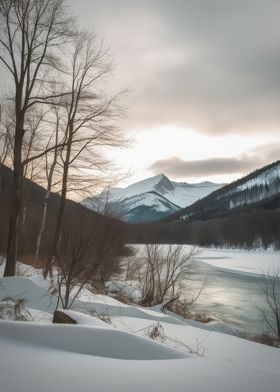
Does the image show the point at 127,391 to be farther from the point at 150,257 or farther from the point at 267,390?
the point at 150,257

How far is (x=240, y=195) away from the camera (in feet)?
523

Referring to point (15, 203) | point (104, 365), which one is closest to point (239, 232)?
point (15, 203)

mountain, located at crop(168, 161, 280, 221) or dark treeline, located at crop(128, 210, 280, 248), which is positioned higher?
mountain, located at crop(168, 161, 280, 221)

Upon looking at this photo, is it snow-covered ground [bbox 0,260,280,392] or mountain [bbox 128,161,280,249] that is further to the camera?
mountain [bbox 128,161,280,249]

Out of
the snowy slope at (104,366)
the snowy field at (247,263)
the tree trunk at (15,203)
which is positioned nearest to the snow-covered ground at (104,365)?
the snowy slope at (104,366)

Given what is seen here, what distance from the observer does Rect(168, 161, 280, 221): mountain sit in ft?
496

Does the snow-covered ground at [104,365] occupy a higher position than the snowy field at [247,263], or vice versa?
the snow-covered ground at [104,365]

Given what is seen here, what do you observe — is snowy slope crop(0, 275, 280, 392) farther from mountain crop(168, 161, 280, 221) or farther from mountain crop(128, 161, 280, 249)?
mountain crop(168, 161, 280, 221)

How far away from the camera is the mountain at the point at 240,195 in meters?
151

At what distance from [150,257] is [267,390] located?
1577 cm

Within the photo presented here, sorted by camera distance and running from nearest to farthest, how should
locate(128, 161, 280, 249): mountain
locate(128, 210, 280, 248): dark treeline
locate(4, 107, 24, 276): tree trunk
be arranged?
1. locate(4, 107, 24, 276): tree trunk
2. locate(128, 210, 280, 248): dark treeline
3. locate(128, 161, 280, 249): mountain

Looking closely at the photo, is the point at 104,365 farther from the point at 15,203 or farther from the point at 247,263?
the point at 247,263

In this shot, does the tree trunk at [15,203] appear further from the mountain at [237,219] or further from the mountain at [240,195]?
the mountain at [240,195]

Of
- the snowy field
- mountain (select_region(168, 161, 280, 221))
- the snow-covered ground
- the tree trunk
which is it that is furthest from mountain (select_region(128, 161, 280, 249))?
the snow-covered ground
